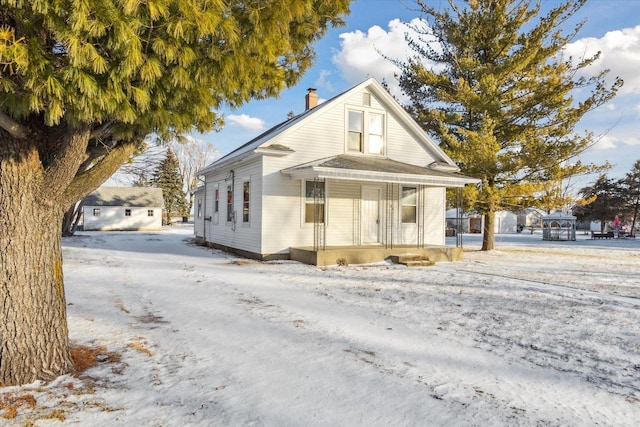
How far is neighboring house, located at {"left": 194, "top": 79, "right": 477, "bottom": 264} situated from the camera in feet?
40.7

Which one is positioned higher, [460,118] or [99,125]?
[460,118]

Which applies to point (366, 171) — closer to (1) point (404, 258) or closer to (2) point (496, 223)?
(1) point (404, 258)

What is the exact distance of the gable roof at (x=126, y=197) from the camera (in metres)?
35.2

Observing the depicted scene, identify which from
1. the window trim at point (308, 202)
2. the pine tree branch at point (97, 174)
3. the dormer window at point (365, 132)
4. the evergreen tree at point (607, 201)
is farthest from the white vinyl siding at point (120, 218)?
the evergreen tree at point (607, 201)

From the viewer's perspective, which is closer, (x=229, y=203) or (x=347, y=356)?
(x=347, y=356)

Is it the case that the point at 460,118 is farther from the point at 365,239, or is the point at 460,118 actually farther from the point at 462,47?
the point at 365,239

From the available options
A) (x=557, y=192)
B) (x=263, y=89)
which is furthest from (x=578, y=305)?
(x=557, y=192)

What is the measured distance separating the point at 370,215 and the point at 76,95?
38.3ft

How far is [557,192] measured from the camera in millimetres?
16469

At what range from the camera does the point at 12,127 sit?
128 inches

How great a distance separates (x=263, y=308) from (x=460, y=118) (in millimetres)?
13813

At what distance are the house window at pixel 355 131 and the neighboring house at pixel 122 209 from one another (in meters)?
28.3

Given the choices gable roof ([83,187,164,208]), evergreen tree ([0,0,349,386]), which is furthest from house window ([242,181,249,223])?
gable roof ([83,187,164,208])

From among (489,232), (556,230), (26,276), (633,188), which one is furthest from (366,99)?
(633,188)
